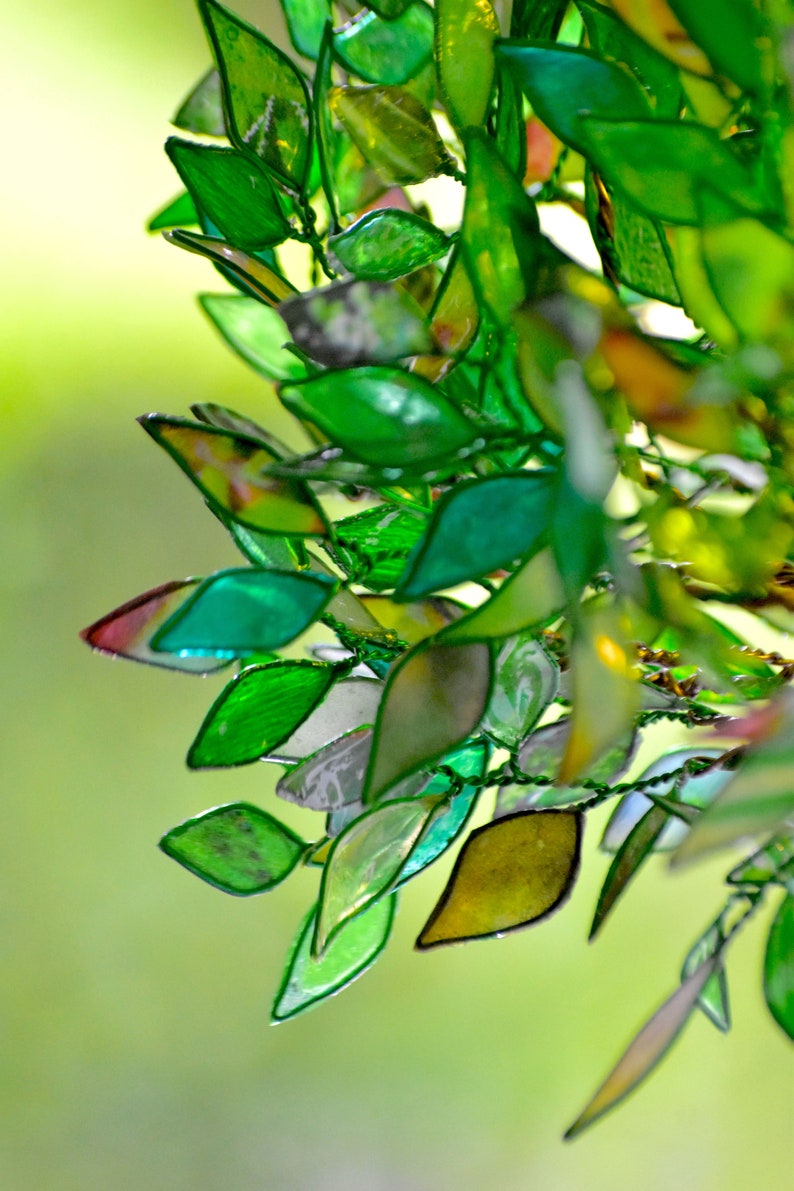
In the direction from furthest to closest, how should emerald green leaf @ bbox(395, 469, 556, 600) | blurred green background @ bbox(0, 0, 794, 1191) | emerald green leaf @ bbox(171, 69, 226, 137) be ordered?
blurred green background @ bbox(0, 0, 794, 1191) → emerald green leaf @ bbox(171, 69, 226, 137) → emerald green leaf @ bbox(395, 469, 556, 600)

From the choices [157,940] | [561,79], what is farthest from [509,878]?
[157,940]

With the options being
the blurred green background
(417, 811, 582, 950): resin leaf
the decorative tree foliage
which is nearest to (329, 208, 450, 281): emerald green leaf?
the decorative tree foliage

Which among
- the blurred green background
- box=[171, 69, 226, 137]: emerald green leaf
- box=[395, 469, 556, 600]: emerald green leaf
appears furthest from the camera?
the blurred green background

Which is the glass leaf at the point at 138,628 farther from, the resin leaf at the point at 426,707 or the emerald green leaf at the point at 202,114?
the emerald green leaf at the point at 202,114

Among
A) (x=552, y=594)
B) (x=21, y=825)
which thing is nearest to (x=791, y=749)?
(x=552, y=594)

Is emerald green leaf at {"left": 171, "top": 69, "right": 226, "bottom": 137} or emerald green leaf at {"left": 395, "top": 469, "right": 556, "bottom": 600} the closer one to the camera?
emerald green leaf at {"left": 395, "top": 469, "right": 556, "bottom": 600}

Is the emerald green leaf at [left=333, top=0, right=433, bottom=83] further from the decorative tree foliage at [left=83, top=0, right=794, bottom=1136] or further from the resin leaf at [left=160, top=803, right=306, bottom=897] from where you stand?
the resin leaf at [left=160, top=803, right=306, bottom=897]

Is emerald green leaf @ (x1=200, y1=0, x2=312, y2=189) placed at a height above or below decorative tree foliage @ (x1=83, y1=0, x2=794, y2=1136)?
above

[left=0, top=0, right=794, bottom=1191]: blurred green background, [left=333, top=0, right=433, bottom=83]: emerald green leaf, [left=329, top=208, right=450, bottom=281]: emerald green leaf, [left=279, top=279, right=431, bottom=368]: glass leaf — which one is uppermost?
[left=333, top=0, right=433, bottom=83]: emerald green leaf
